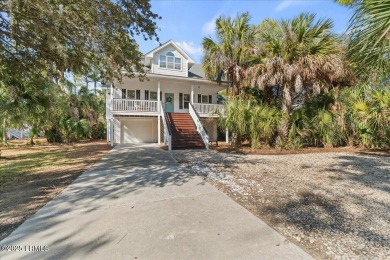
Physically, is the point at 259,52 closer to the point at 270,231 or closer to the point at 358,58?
the point at 358,58

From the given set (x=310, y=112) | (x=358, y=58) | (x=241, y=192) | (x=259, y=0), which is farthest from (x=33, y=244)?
(x=310, y=112)

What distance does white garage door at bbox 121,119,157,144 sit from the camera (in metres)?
18.8

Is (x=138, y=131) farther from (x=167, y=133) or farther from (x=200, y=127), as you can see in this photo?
Answer: (x=200, y=127)

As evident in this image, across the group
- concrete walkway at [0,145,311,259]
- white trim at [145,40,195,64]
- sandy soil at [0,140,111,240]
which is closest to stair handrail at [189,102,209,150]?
white trim at [145,40,195,64]

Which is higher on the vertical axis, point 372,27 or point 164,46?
point 164,46

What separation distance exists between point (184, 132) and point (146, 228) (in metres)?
11.5

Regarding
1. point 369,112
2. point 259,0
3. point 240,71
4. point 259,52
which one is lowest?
point 369,112

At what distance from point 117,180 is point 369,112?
12.1 meters

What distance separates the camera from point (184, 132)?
49.0 ft

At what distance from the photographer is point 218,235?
323cm

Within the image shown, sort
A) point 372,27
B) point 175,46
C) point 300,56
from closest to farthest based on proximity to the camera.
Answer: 1. point 372,27
2. point 300,56
3. point 175,46

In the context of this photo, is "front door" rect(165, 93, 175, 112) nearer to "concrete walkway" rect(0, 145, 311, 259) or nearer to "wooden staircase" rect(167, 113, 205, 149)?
"wooden staircase" rect(167, 113, 205, 149)

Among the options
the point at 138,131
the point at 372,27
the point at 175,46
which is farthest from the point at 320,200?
the point at 175,46

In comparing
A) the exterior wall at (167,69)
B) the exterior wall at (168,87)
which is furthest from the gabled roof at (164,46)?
the exterior wall at (168,87)
